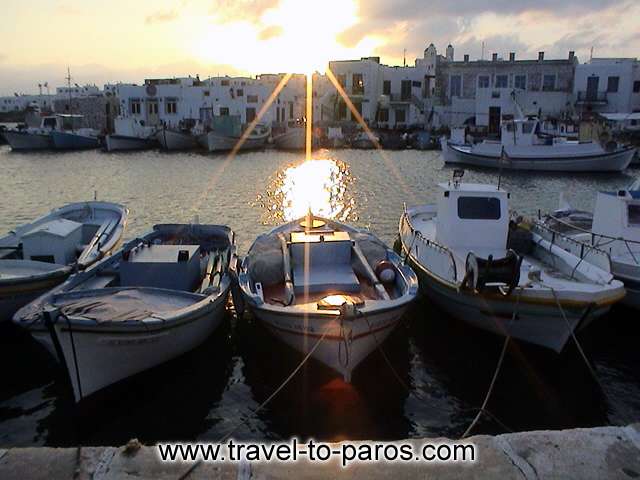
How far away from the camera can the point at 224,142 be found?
6594 cm

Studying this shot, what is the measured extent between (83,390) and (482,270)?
27.0 ft

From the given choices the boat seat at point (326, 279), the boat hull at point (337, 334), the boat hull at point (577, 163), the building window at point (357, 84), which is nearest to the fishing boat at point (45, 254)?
the boat seat at point (326, 279)

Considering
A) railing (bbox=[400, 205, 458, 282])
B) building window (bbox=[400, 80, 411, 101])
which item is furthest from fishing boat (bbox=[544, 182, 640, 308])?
building window (bbox=[400, 80, 411, 101])

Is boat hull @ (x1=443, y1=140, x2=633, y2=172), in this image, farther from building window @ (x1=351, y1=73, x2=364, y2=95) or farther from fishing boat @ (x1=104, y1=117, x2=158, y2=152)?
fishing boat @ (x1=104, y1=117, x2=158, y2=152)

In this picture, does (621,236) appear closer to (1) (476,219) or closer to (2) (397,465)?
(1) (476,219)

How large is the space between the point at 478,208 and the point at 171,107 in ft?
228

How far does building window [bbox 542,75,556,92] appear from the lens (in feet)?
235

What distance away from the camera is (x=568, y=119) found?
60375 millimetres

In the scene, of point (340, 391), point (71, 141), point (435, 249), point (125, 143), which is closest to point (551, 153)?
point (435, 249)

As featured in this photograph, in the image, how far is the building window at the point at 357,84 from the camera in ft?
259

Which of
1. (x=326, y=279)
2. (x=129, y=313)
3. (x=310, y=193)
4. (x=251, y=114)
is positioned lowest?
(x=310, y=193)

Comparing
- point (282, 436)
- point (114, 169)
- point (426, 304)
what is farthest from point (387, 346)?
point (114, 169)

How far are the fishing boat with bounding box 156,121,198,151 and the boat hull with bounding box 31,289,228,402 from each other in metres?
60.3

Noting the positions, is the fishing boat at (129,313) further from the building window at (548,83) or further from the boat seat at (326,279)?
the building window at (548,83)
